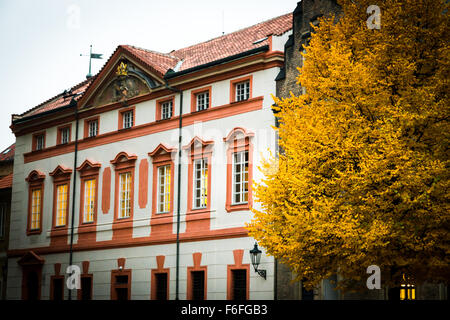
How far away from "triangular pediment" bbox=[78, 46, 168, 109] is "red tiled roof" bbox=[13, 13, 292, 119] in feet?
1.30

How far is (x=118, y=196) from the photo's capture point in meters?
36.3

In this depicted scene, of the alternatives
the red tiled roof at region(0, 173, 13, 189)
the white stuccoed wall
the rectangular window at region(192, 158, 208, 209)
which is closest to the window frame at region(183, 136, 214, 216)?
the rectangular window at region(192, 158, 208, 209)

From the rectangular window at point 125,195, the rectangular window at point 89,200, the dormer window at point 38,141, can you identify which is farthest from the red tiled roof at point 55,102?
the rectangular window at point 125,195

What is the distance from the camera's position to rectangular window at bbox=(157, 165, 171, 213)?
33.8 meters

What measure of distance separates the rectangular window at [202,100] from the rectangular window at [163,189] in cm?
311

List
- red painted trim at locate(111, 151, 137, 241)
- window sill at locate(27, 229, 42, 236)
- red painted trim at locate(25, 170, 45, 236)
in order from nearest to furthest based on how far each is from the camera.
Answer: red painted trim at locate(111, 151, 137, 241)
window sill at locate(27, 229, 42, 236)
red painted trim at locate(25, 170, 45, 236)

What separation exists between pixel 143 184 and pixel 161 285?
4.77 metres

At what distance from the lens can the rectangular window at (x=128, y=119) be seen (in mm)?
36656

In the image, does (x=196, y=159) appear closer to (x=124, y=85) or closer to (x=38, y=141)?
(x=124, y=85)

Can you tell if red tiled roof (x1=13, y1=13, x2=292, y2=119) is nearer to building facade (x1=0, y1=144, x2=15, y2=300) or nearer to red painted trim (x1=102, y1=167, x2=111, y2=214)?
red painted trim (x1=102, y1=167, x2=111, y2=214)

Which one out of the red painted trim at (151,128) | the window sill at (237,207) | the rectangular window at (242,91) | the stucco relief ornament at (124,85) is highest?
the stucco relief ornament at (124,85)

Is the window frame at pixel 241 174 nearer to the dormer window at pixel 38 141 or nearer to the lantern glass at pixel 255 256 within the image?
the lantern glass at pixel 255 256
